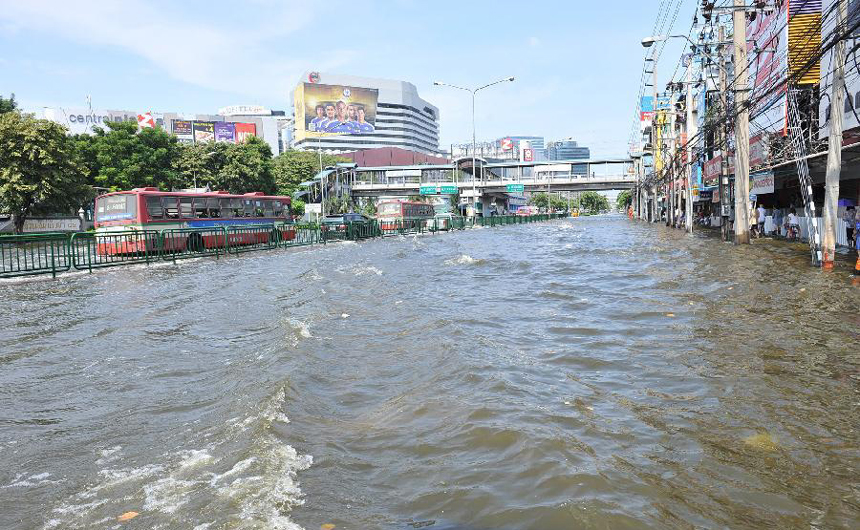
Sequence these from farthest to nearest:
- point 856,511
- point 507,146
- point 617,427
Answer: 1. point 507,146
2. point 617,427
3. point 856,511

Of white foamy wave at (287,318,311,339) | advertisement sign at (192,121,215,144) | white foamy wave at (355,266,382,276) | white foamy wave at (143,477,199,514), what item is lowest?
white foamy wave at (143,477,199,514)

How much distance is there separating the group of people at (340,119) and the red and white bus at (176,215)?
11751cm

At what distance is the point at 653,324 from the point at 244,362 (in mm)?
5455

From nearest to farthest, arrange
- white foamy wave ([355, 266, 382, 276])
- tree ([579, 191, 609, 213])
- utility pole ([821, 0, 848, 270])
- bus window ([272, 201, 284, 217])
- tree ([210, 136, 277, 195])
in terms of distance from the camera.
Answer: utility pole ([821, 0, 848, 270])
white foamy wave ([355, 266, 382, 276])
bus window ([272, 201, 284, 217])
tree ([210, 136, 277, 195])
tree ([579, 191, 609, 213])

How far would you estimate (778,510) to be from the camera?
118 inches

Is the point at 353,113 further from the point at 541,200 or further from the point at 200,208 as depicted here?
the point at 200,208

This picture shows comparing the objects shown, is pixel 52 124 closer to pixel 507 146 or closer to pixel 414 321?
pixel 414 321

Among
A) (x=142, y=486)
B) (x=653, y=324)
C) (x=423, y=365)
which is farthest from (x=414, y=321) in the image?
(x=142, y=486)

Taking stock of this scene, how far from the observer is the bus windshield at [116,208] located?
21156 millimetres

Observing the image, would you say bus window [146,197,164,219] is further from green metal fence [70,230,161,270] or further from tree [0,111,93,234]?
tree [0,111,93,234]

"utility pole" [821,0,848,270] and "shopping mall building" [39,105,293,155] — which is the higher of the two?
"shopping mall building" [39,105,293,155]

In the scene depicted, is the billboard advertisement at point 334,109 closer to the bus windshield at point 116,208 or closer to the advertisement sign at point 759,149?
the bus windshield at point 116,208

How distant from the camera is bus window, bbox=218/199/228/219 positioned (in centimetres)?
2597

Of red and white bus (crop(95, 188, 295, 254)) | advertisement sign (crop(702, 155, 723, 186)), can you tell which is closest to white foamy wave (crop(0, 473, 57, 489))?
red and white bus (crop(95, 188, 295, 254))
